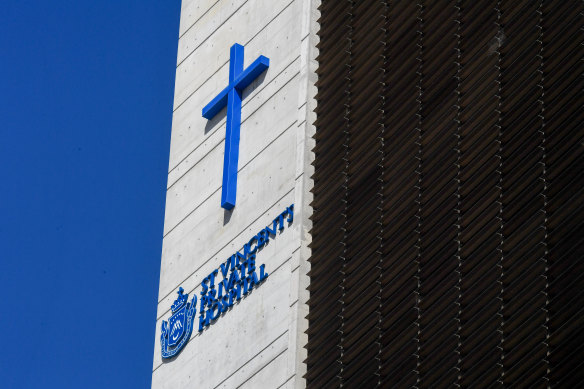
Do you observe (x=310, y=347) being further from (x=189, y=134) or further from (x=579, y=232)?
(x=189, y=134)

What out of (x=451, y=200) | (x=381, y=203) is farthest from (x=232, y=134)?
(x=451, y=200)

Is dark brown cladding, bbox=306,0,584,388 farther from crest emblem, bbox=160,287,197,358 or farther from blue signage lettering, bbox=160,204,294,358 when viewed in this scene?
crest emblem, bbox=160,287,197,358

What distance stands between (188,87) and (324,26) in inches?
273

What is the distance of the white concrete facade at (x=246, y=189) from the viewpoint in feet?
109

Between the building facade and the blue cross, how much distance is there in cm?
7

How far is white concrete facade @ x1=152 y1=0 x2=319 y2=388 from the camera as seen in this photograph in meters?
33.3

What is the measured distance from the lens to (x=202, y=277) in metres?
36.9

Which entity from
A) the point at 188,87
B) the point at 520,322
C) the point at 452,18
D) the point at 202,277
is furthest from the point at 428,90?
the point at 188,87

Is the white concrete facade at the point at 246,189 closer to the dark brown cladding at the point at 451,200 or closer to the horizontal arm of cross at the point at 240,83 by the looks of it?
the horizontal arm of cross at the point at 240,83

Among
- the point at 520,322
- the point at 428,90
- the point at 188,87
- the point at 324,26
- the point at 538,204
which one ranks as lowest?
the point at 520,322

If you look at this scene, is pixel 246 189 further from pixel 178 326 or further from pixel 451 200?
pixel 451 200

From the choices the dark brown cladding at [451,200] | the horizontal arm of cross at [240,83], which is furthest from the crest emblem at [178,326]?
the dark brown cladding at [451,200]

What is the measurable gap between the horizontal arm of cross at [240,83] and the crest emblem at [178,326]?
4.12 meters

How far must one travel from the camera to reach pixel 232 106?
3756 centimetres
